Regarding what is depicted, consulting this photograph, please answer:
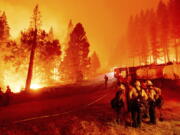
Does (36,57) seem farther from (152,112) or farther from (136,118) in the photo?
(136,118)

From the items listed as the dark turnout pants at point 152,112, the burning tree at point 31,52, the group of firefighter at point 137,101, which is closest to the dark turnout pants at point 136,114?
the group of firefighter at point 137,101

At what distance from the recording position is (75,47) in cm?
4969

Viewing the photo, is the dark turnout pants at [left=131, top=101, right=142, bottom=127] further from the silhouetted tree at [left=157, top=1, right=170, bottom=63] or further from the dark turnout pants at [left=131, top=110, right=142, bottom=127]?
the silhouetted tree at [left=157, top=1, right=170, bottom=63]

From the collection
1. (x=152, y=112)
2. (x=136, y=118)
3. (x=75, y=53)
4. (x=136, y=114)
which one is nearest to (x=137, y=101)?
(x=136, y=114)

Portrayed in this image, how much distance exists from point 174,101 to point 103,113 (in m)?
9.80

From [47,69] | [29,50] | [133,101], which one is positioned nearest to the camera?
[133,101]

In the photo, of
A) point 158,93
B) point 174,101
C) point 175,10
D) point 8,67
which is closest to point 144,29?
point 175,10

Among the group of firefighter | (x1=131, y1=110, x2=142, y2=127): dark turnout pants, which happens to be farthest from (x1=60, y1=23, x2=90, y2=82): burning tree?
(x1=131, y1=110, x2=142, y2=127): dark turnout pants

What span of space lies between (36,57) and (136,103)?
2933cm

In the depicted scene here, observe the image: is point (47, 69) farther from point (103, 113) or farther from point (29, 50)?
point (103, 113)

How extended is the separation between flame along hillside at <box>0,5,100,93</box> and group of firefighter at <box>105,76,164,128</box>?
74.1 feet

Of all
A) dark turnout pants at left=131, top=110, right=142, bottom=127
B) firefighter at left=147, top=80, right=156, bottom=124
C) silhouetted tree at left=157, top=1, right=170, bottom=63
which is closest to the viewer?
dark turnout pants at left=131, top=110, right=142, bottom=127

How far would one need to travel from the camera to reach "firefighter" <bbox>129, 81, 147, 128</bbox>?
11500mm

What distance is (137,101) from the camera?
11469 mm
